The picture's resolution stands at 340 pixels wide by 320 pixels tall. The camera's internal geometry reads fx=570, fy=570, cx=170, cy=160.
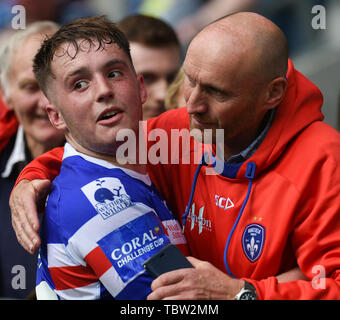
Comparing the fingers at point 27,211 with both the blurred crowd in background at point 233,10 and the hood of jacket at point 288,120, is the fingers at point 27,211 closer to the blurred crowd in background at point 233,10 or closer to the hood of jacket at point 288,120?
the hood of jacket at point 288,120

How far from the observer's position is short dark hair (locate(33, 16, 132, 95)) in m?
1.96

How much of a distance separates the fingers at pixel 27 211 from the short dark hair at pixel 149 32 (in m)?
1.60

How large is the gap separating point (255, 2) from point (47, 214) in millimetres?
4357

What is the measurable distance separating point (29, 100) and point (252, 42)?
1.76m

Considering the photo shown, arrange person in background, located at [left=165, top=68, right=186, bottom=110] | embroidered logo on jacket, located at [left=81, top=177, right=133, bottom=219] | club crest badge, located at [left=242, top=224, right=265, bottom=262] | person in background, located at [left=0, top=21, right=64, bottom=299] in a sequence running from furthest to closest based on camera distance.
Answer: person in background, located at [left=0, top=21, right=64, bottom=299], person in background, located at [left=165, top=68, right=186, bottom=110], club crest badge, located at [left=242, top=224, right=265, bottom=262], embroidered logo on jacket, located at [left=81, top=177, right=133, bottom=219]

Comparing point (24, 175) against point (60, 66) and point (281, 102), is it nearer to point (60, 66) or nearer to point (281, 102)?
point (60, 66)

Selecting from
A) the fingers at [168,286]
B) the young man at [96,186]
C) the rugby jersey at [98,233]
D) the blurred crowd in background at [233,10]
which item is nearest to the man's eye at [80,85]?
the young man at [96,186]

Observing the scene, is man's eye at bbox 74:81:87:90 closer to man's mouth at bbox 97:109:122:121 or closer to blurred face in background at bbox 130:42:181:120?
man's mouth at bbox 97:109:122:121

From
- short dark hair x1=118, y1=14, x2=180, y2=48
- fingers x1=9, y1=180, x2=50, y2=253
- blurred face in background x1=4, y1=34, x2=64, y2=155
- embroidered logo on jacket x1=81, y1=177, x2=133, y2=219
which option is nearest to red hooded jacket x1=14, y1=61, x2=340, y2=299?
fingers x1=9, y1=180, x2=50, y2=253

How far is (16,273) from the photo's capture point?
3.10 meters

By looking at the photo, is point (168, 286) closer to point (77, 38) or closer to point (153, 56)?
point (77, 38)

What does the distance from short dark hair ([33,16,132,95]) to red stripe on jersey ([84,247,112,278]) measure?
646 millimetres

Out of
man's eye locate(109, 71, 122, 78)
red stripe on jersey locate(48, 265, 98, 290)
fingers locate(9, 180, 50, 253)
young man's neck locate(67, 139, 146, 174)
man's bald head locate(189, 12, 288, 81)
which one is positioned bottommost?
red stripe on jersey locate(48, 265, 98, 290)

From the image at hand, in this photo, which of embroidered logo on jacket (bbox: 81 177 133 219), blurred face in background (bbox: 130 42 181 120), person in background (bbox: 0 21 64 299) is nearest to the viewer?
embroidered logo on jacket (bbox: 81 177 133 219)
